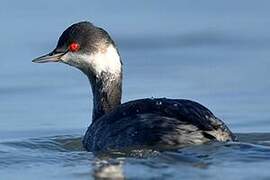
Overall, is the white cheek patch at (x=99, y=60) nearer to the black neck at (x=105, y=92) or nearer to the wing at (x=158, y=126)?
the black neck at (x=105, y=92)

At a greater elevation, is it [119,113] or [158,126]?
[119,113]

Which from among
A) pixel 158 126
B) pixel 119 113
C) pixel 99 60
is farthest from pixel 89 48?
pixel 158 126

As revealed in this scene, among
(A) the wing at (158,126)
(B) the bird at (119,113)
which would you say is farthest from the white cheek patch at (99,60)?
(A) the wing at (158,126)

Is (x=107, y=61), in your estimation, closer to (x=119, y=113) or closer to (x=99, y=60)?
(x=99, y=60)

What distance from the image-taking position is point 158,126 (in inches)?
548

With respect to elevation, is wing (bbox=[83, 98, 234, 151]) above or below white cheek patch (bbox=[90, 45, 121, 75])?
below

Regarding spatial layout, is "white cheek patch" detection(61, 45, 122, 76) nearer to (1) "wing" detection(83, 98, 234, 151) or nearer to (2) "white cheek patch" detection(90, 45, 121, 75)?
(2) "white cheek patch" detection(90, 45, 121, 75)

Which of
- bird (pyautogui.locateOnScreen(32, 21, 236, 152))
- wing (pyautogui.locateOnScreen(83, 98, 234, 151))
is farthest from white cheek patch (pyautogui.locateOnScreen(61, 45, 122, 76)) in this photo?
wing (pyautogui.locateOnScreen(83, 98, 234, 151))

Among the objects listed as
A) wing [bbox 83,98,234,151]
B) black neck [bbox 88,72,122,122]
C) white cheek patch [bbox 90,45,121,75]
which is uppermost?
white cheek patch [bbox 90,45,121,75]

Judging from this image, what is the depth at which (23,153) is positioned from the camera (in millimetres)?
14570

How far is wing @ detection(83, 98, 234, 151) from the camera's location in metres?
13.8

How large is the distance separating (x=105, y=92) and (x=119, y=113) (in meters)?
1.12

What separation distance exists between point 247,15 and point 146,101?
6132 millimetres

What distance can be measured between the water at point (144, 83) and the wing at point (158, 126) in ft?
0.57
